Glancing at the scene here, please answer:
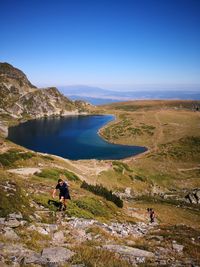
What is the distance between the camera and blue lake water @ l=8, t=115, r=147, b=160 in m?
125

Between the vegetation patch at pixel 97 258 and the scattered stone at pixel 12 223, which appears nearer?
the vegetation patch at pixel 97 258

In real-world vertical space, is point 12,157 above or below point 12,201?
below

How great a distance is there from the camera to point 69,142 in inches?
5842

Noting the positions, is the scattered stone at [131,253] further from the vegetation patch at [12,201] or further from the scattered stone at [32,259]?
the vegetation patch at [12,201]

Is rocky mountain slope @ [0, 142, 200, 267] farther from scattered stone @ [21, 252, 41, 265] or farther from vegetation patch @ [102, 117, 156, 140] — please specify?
vegetation patch @ [102, 117, 156, 140]

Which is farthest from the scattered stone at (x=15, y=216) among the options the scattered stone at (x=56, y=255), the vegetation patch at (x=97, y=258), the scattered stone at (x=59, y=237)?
the vegetation patch at (x=97, y=258)

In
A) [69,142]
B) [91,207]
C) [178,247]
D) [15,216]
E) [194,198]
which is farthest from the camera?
[69,142]

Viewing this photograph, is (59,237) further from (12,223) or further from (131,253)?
(131,253)

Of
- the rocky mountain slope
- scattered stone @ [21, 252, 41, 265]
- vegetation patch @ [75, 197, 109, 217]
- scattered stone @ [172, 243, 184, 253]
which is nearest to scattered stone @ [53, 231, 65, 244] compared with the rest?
the rocky mountain slope

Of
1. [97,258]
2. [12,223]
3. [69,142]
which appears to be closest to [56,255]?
[97,258]

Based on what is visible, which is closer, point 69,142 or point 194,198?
point 194,198

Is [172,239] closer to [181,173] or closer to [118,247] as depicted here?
[118,247]

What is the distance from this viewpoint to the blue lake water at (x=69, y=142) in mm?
124562

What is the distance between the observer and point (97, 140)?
158m
